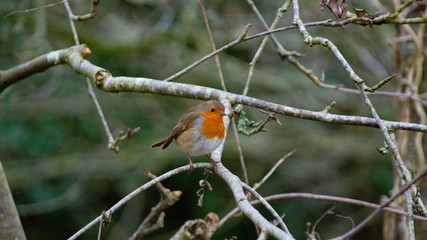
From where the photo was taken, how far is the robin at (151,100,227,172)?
306 cm

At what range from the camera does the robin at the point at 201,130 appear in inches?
121

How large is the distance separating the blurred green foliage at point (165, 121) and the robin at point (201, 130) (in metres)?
2.03

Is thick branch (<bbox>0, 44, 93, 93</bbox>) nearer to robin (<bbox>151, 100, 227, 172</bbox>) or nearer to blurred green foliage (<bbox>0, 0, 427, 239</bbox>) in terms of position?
robin (<bbox>151, 100, 227, 172</bbox>)

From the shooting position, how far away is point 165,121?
568cm

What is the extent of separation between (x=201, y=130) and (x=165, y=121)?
2567 millimetres

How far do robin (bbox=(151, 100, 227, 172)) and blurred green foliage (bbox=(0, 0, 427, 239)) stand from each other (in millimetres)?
2033

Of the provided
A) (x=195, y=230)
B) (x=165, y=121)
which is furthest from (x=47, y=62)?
(x=165, y=121)

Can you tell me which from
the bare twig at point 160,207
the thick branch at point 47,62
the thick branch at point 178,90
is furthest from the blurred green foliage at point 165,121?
the bare twig at point 160,207

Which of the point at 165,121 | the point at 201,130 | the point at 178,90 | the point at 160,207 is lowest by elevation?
the point at 165,121

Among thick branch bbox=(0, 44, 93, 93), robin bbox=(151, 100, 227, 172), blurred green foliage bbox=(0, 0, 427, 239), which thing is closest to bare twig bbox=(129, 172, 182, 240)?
robin bbox=(151, 100, 227, 172)

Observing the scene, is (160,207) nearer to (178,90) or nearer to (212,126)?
(212,126)

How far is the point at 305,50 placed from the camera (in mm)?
5633

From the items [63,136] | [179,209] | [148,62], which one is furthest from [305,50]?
[63,136]

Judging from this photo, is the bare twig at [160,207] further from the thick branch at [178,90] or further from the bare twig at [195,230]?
the thick branch at [178,90]
